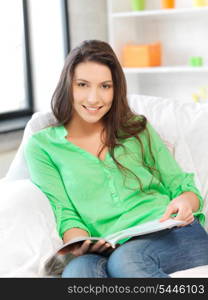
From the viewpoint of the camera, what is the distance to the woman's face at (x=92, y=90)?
179 centimetres

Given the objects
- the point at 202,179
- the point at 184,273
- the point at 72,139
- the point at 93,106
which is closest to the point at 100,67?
the point at 93,106

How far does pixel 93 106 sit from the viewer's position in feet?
5.93

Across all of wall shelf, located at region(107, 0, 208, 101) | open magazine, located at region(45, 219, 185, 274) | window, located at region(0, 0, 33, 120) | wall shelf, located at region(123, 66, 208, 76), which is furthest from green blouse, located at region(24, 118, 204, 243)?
wall shelf, located at region(107, 0, 208, 101)

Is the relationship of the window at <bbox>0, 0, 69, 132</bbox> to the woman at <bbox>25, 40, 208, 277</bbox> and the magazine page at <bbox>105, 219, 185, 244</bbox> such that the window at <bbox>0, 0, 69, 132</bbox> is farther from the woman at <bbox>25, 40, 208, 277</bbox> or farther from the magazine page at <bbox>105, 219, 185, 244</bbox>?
the magazine page at <bbox>105, 219, 185, 244</bbox>

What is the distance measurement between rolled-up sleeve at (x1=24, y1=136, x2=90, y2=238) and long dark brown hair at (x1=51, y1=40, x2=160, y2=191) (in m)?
0.14

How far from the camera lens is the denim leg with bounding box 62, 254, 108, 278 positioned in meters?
1.45

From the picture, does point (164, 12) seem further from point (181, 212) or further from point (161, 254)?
point (161, 254)

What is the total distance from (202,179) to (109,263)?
0.57 metres

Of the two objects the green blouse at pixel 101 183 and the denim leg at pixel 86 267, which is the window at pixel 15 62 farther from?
the denim leg at pixel 86 267

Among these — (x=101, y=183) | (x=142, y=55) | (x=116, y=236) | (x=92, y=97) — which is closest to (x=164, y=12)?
(x=142, y=55)

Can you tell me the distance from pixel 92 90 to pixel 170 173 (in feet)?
1.09

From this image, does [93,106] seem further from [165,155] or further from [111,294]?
[111,294]

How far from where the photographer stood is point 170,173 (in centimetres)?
182

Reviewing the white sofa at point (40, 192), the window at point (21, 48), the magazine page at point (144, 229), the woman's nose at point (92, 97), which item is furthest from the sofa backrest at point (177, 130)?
the window at point (21, 48)
